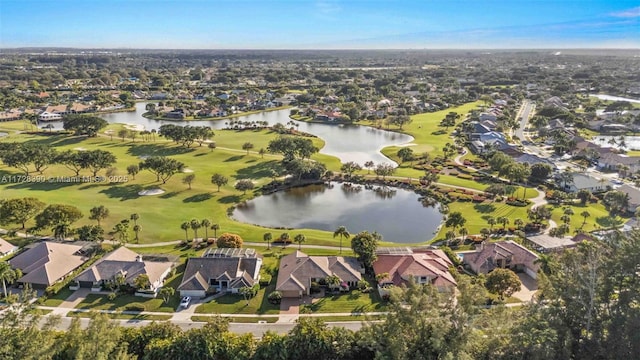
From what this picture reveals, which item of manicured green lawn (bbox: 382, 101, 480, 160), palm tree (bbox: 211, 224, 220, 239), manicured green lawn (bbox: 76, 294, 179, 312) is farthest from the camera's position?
manicured green lawn (bbox: 382, 101, 480, 160)

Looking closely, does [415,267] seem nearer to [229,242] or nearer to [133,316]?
[229,242]

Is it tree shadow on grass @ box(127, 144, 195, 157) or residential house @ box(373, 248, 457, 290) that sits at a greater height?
tree shadow on grass @ box(127, 144, 195, 157)

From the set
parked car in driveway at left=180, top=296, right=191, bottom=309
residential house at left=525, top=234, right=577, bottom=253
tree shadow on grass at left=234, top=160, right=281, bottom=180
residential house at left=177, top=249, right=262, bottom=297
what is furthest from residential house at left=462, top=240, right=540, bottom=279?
tree shadow on grass at left=234, top=160, right=281, bottom=180

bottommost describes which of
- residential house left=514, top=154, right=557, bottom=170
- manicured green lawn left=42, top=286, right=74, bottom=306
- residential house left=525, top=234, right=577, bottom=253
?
manicured green lawn left=42, top=286, right=74, bottom=306

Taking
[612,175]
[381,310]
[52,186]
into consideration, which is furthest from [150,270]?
[612,175]

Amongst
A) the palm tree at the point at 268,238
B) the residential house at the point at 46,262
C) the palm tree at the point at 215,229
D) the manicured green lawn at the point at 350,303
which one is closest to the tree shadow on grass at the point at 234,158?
the palm tree at the point at 215,229

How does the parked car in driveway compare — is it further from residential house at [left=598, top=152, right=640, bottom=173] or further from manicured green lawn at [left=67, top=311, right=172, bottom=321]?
residential house at [left=598, top=152, right=640, bottom=173]
